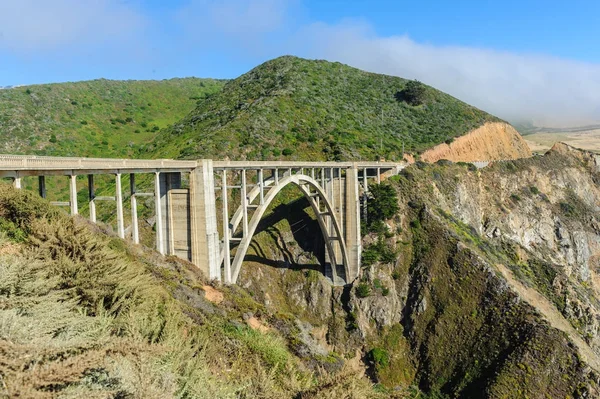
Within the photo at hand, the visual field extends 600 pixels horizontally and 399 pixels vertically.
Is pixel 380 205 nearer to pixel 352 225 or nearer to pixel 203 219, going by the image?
pixel 352 225

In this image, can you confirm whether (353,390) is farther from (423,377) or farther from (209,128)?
(209,128)

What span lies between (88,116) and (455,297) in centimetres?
6352

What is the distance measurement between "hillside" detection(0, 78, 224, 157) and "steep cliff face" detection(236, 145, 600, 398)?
114 ft

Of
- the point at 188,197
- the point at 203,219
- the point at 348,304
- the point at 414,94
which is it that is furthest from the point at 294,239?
the point at 414,94

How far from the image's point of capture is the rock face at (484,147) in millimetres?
63872

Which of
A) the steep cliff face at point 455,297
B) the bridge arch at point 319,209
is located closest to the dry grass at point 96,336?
the steep cliff face at point 455,297

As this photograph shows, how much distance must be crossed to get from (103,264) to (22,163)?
14.9 ft

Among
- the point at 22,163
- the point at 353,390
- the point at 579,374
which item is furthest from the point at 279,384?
the point at 579,374

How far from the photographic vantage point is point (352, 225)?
4241cm

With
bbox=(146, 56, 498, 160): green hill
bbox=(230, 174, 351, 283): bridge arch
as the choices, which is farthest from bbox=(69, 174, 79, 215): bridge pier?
bbox=(146, 56, 498, 160): green hill

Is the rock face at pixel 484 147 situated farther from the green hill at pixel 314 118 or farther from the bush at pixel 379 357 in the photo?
the bush at pixel 379 357

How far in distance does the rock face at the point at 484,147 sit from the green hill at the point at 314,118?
1568 millimetres

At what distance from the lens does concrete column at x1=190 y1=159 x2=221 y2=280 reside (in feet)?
72.3

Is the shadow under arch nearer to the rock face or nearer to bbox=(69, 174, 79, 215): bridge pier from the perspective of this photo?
the rock face
